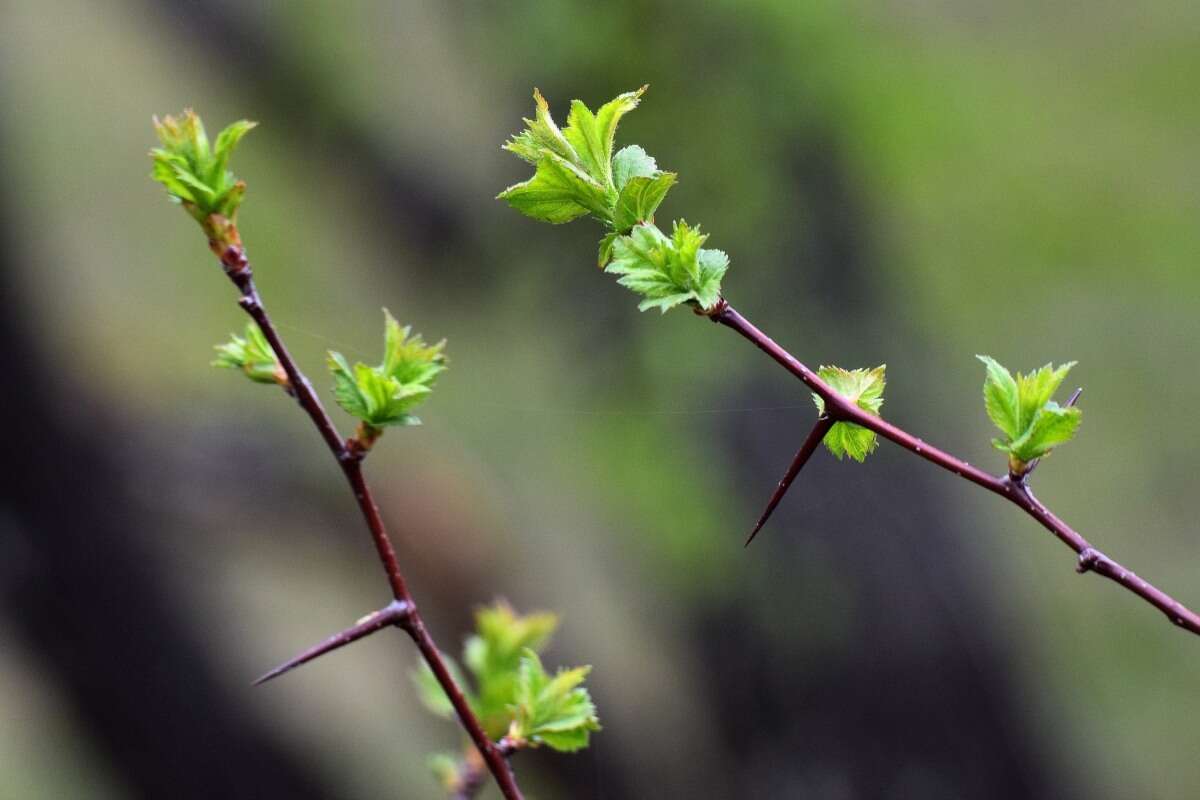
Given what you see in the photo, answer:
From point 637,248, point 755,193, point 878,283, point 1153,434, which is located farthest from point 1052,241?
point 637,248

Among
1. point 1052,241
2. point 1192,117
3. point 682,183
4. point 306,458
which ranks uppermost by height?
point 1192,117

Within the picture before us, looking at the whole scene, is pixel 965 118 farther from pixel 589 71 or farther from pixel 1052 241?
pixel 589 71

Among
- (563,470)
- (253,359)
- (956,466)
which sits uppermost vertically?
(563,470)

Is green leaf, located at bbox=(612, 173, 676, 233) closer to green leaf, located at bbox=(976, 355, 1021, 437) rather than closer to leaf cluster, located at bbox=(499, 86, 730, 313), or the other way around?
leaf cluster, located at bbox=(499, 86, 730, 313)

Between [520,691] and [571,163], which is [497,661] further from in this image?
[571,163]

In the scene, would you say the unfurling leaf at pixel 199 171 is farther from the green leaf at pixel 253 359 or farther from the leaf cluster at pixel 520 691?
the leaf cluster at pixel 520 691

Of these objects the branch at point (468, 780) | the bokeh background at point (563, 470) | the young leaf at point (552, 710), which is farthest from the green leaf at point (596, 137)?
the bokeh background at point (563, 470)

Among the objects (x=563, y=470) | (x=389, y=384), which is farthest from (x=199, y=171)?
(x=563, y=470)
